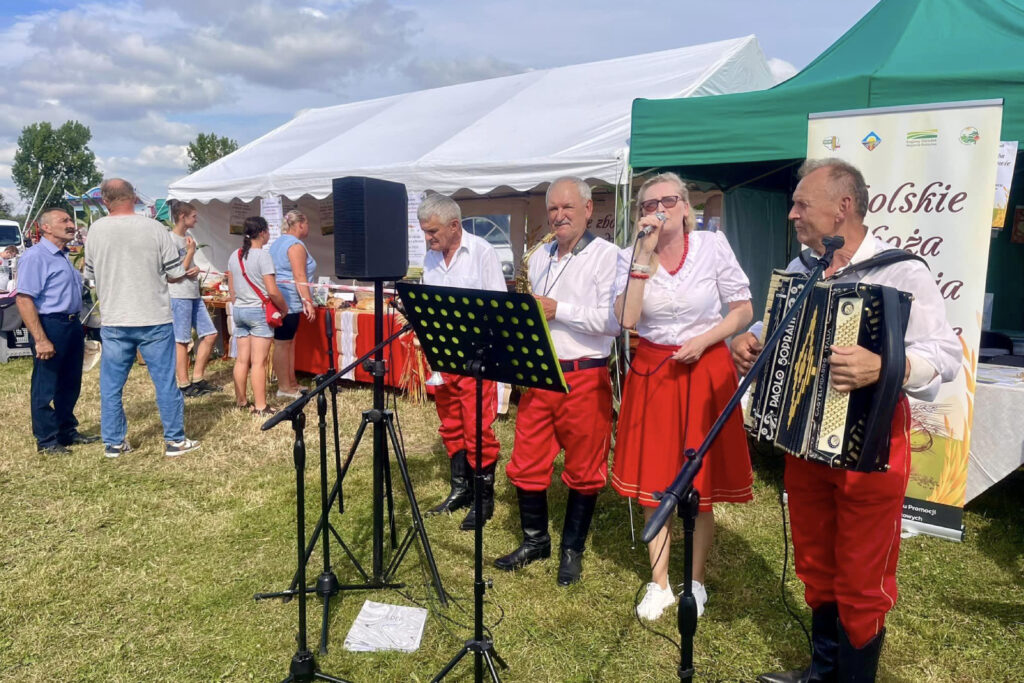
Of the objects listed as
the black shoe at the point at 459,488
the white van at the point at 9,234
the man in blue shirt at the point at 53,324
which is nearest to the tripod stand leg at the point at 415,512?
the black shoe at the point at 459,488

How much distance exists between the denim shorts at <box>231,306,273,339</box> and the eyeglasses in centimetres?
426

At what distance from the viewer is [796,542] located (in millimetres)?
2170

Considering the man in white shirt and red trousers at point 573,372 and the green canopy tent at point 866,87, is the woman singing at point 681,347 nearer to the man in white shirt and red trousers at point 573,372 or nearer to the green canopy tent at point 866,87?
the man in white shirt and red trousers at point 573,372

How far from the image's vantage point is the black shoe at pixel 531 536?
3195 millimetres

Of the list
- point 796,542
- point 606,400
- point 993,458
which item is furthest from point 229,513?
point 993,458

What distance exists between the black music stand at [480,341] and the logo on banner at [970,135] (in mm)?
2533

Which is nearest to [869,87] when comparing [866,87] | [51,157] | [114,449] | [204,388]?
[866,87]

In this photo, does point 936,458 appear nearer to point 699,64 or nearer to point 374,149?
point 699,64

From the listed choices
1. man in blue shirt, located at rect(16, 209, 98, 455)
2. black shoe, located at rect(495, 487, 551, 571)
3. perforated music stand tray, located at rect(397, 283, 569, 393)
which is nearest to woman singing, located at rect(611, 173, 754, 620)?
perforated music stand tray, located at rect(397, 283, 569, 393)

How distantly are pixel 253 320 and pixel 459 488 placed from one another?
9.31 feet

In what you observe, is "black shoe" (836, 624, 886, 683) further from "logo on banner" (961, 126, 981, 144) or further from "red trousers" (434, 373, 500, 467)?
"logo on banner" (961, 126, 981, 144)

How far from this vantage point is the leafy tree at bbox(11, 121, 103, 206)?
198 ft

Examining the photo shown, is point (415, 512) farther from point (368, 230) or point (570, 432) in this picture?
point (368, 230)

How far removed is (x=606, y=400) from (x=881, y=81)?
2291 mm
